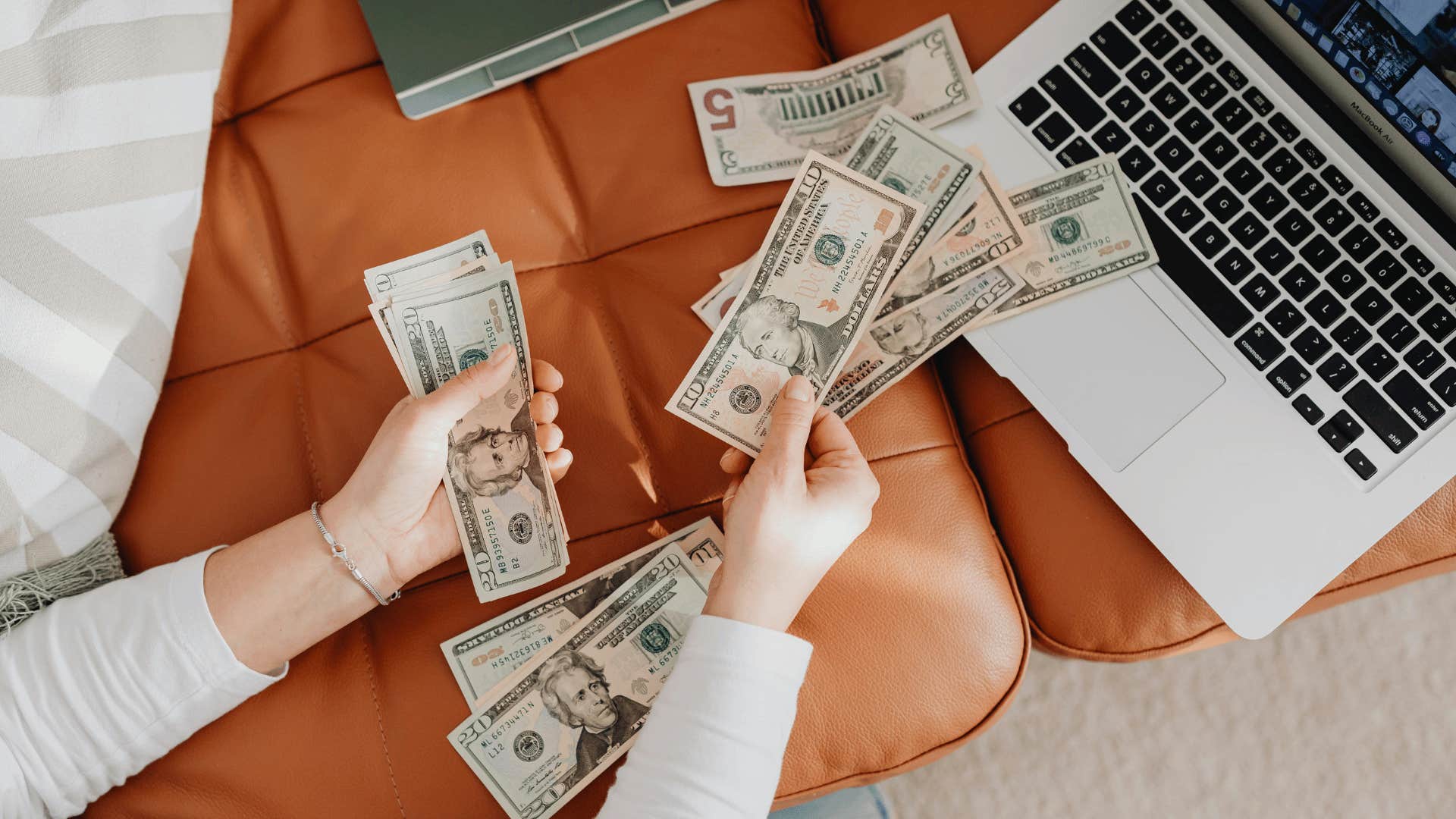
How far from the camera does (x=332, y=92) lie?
3.71 ft

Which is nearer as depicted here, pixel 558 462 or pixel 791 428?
pixel 791 428

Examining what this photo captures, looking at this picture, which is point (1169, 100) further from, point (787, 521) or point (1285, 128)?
point (787, 521)

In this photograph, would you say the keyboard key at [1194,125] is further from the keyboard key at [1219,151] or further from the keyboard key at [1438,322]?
the keyboard key at [1438,322]

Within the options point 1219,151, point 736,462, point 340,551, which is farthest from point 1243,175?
point 340,551

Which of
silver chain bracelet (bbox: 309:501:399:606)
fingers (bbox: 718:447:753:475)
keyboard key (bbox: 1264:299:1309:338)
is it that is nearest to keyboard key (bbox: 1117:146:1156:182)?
keyboard key (bbox: 1264:299:1309:338)

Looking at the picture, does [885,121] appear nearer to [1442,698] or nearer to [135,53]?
[135,53]

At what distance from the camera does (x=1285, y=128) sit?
3.34 ft

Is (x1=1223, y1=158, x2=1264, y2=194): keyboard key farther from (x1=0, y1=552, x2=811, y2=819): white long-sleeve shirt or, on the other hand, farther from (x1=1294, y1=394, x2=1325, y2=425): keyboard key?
(x1=0, y1=552, x2=811, y2=819): white long-sleeve shirt

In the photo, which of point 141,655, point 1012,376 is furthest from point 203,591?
point 1012,376

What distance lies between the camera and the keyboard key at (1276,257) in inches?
39.6

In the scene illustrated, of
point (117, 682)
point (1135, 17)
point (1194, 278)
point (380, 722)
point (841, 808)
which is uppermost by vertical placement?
point (1135, 17)

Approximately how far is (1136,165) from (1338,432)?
37 centimetres

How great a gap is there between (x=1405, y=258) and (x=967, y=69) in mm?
531

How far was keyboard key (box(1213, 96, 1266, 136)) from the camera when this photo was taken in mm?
1028
